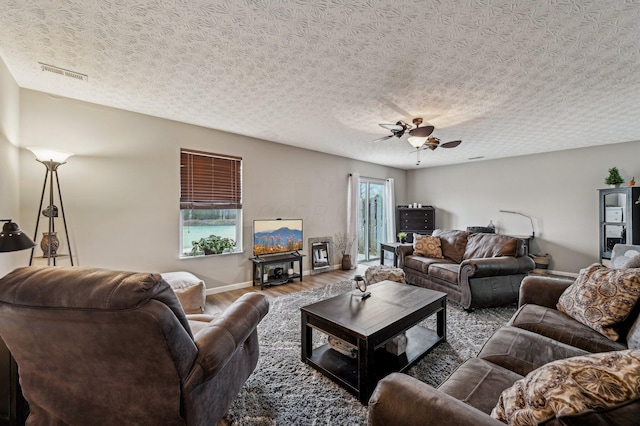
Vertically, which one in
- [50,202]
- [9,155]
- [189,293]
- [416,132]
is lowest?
[189,293]

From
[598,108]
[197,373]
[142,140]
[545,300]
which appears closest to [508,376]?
[545,300]

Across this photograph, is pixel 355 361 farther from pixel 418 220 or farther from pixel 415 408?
pixel 418 220

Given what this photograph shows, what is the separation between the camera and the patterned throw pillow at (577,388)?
668 millimetres

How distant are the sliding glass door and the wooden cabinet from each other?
1.91 feet

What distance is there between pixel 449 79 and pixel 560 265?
516 cm

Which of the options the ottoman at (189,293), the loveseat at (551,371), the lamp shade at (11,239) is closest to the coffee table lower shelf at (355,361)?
the loveseat at (551,371)

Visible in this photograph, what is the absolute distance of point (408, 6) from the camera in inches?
62.2

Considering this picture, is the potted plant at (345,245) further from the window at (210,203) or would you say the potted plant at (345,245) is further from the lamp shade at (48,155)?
the lamp shade at (48,155)

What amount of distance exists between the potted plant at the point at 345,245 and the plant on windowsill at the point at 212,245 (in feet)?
7.85

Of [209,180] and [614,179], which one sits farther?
[614,179]

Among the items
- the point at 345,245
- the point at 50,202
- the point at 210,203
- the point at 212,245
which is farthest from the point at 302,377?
the point at 345,245

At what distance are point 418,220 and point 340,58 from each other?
18.1ft

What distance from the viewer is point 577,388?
721 millimetres

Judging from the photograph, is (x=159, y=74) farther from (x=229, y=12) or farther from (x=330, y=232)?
(x=330, y=232)
